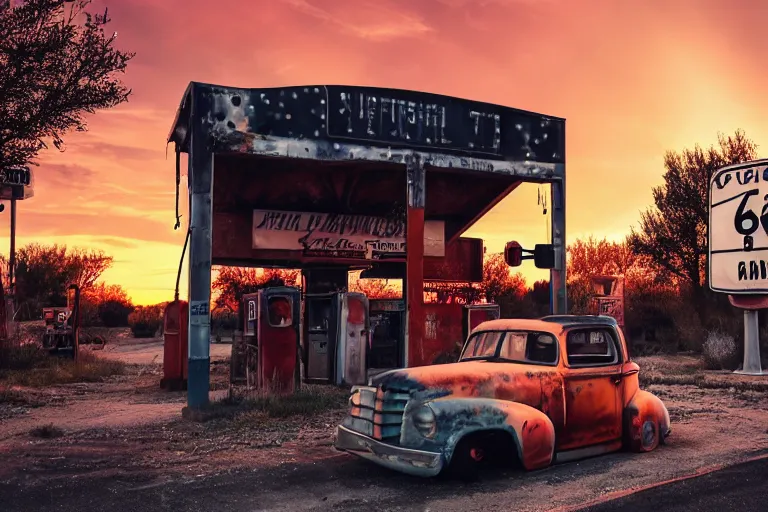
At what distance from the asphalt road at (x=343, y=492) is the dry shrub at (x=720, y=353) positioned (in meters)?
13.6

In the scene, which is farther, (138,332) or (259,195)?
(138,332)

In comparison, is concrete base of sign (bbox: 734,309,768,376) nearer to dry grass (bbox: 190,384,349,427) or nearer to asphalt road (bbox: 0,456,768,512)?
dry grass (bbox: 190,384,349,427)

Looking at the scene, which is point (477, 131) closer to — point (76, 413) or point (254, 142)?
point (254, 142)

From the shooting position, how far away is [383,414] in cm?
736

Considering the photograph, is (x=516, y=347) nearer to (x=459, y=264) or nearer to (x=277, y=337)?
(x=277, y=337)

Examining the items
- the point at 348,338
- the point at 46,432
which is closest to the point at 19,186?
the point at 348,338

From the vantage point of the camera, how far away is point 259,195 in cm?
2030

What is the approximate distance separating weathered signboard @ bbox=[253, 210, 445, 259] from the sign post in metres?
8.04

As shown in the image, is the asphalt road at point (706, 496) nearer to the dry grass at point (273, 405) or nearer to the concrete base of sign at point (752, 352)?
the dry grass at point (273, 405)

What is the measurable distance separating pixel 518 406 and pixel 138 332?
40718mm

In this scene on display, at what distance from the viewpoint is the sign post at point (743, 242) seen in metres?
19.6

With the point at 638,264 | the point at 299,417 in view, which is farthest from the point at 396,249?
the point at 638,264

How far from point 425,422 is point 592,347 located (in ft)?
8.75

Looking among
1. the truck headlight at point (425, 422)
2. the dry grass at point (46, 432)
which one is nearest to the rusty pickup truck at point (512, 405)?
the truck headlight at point (425, 422)
